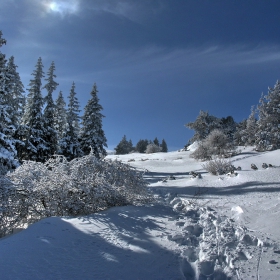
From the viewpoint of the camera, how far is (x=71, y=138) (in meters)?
19.4

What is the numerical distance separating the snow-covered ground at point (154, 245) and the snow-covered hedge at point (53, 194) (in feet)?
2.07

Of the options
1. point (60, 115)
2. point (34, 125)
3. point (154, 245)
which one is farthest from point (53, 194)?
point (60, 115)

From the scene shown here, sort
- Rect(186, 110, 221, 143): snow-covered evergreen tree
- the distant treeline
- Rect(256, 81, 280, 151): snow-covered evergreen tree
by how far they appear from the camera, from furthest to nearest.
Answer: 1. the distant treeline
2. Rect(186, 110, 221, 143): snow-covered evergreen tree
3. Rect(256, 81, 280, 151): snow-covered evergreen tree

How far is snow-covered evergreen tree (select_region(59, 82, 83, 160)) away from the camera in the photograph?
19.0 meters

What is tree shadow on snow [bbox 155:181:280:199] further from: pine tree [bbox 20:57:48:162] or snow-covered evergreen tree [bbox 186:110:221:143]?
snow-covered evergreen tree [bbox 186:110:221:143]

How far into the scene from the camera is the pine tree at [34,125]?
17.0 metres

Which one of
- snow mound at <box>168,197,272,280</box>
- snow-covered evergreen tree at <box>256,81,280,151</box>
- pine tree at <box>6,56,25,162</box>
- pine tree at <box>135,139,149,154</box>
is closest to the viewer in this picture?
snow mound at <box>168,197,272,280</box>

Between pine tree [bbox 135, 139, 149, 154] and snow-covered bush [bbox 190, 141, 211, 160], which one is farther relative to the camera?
pine tree [bbox 135, 139, 149, 154]

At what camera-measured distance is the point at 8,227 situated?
4.82 meters

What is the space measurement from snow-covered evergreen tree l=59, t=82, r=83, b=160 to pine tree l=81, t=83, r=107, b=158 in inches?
28.2

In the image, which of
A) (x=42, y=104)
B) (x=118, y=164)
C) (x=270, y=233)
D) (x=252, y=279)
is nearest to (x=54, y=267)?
(x=252, y=279)

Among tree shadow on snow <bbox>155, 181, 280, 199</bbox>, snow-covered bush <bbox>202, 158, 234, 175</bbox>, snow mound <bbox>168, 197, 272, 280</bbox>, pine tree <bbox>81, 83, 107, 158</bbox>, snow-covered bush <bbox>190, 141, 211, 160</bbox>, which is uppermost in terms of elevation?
pine tree <bbox>81, 83, 107, 158</bbox>

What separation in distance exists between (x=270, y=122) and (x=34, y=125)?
21.6 meters

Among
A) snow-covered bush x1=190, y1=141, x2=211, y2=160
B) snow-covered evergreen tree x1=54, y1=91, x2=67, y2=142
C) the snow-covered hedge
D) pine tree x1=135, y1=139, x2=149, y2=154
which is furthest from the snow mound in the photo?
pine tree x1=135, y1=139, x2=149, y2=154
